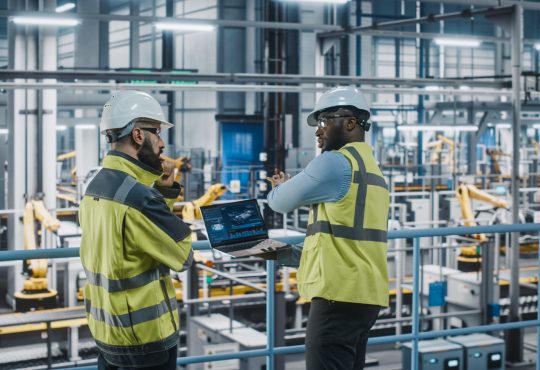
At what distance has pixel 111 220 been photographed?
112 inches

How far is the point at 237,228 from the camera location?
3.48 meters

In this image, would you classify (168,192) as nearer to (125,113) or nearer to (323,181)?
(125,113)

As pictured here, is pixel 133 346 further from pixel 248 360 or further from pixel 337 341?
pixel 248 360

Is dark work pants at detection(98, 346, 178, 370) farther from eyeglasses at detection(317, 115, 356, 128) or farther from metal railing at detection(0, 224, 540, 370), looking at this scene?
eyeglasses at detection(317, 115, 356, 128)

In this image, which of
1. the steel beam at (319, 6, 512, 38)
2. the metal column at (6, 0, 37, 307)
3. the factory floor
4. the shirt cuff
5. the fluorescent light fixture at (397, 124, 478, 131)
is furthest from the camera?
the fluorescent light fixture at (397, 124, 478, 131)

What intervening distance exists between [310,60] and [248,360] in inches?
1034

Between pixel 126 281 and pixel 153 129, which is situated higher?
pixel 153 129

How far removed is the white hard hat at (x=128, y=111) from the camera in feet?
9.78

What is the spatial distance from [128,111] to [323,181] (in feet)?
2.69

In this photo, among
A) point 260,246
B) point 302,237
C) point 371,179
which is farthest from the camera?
point 302,237

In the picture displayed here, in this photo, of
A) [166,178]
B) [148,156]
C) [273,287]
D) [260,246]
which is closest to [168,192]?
[166,178]

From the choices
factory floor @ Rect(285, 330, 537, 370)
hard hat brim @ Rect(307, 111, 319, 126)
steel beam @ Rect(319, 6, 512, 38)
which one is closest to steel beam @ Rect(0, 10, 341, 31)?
steel beam @ Rect(319, 6, 512, 38)

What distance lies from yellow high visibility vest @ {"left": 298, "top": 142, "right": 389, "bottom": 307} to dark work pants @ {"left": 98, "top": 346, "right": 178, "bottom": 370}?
67 centimetres

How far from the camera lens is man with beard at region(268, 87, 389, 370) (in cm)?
328
